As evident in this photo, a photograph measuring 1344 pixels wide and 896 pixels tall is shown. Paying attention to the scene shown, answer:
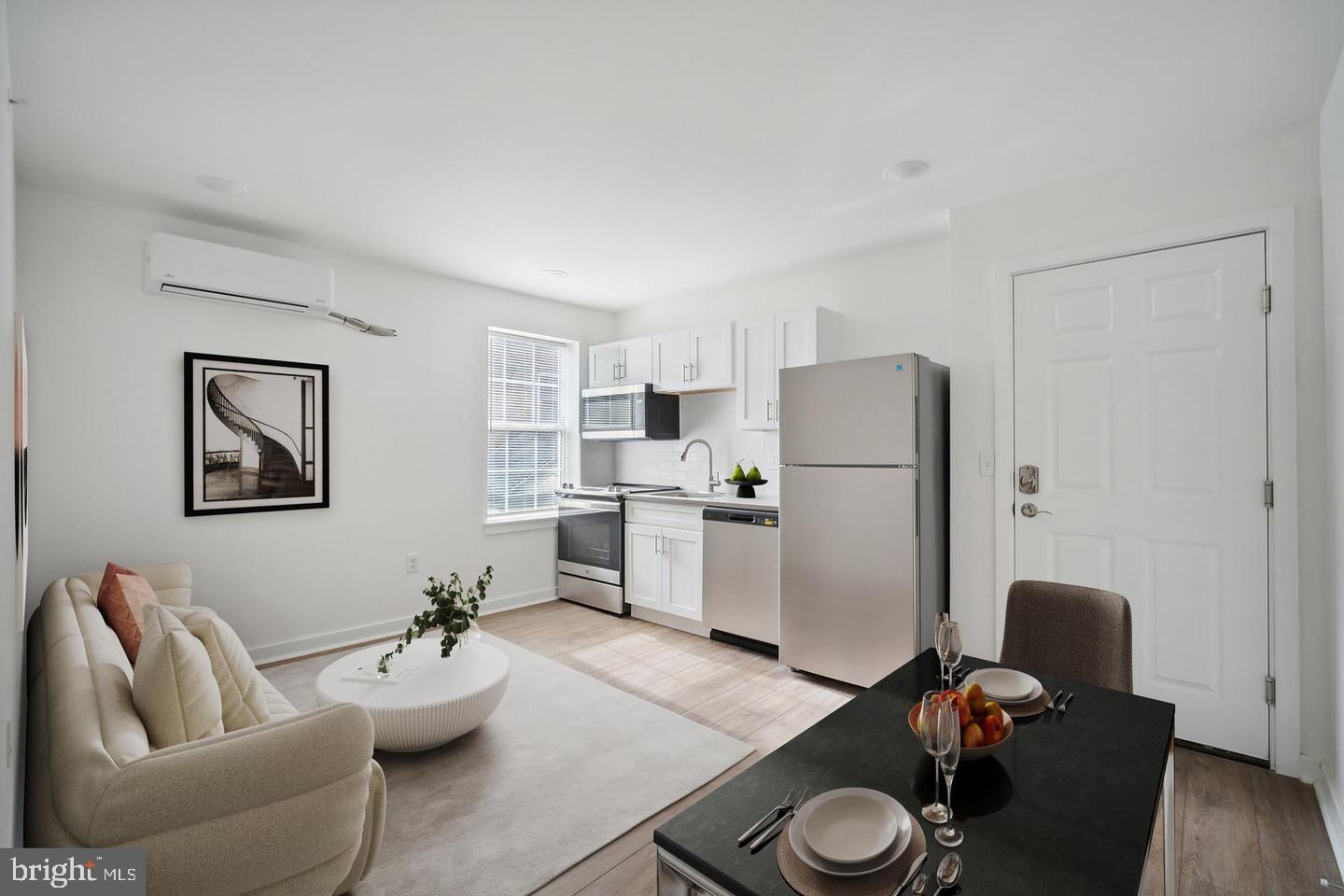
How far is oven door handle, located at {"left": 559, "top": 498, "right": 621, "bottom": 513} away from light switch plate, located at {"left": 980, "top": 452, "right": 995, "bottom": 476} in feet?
8.34

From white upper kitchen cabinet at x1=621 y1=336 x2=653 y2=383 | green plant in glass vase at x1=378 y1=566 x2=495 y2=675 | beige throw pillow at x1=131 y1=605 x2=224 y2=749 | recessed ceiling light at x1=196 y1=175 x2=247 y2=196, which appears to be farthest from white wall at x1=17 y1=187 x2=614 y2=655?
beige throw pillow at x1=131 y1=605 x2=224 y2=749

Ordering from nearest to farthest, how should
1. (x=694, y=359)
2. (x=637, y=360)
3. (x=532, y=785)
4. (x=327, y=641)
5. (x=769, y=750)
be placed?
(x=532, y=785) < (x=769, y=750) < (x=327, y=641) < (x=694, y=359) < (x=637, y=360)

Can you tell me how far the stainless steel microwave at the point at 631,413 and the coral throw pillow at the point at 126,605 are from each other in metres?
3.07

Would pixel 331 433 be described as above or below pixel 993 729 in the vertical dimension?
above

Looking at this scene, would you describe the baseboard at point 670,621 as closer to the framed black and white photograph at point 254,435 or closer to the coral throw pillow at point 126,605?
the framed black and white photograph at point 254,435

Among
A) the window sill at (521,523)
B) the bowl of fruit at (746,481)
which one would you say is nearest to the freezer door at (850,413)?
the bowl of fruit at (746,481)

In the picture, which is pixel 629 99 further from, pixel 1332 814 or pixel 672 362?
pixel 1332 814

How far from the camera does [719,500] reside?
4145 millimetres

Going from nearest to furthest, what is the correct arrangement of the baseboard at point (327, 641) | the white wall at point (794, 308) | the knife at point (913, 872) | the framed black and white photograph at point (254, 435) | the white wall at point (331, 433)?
the knife at point (913, 872), the white wall at point (331, 433), the framed black and white photograph at point (254, 435), the baseboard at point (327, 641), the white wall at point (794, 308)

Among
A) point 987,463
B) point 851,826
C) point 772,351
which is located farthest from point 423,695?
point 772,351

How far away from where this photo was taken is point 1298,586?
2.40 metres

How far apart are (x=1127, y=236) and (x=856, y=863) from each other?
2975 mm

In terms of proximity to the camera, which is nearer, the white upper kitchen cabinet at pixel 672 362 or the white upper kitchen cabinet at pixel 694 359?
the white upper kitchen cabinet at pixel 694 359

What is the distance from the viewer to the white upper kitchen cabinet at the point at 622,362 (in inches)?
196
